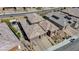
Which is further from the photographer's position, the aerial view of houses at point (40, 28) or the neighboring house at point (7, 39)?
the aerial view of houses at point (40, 28)

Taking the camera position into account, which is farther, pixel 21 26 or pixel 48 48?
pixel 21 26

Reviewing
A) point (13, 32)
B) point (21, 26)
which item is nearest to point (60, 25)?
point (21, 26)

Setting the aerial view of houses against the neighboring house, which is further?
the aerial view of houses

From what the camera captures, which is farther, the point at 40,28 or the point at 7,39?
the point at 40,28

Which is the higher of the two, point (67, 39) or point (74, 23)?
point (74, 23)
